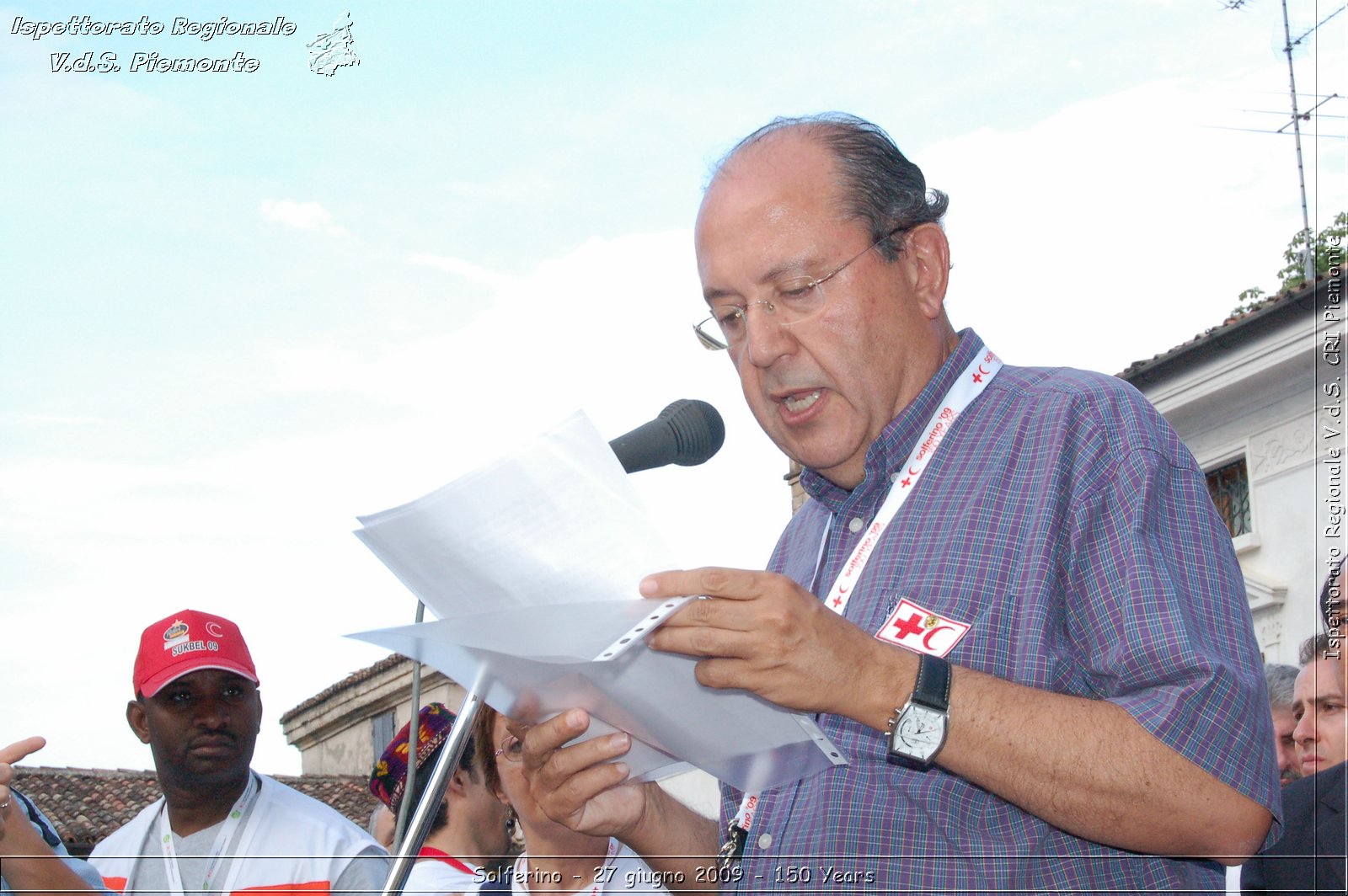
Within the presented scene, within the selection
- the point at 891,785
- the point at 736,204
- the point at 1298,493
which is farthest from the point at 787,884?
the point at 1298,493

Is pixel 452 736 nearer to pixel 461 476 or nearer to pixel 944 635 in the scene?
pixel 461 476

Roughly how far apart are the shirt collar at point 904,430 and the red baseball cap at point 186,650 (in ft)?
9.20

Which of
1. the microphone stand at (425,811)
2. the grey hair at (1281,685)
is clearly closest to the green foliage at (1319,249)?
the grey hair at (1281,685)

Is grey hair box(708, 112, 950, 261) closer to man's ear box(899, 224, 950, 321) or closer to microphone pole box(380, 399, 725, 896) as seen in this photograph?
man's ear box(899, 224, 950, 321)

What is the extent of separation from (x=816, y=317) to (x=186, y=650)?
301 cm

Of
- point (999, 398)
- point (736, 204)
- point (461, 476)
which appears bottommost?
point (461, 476)

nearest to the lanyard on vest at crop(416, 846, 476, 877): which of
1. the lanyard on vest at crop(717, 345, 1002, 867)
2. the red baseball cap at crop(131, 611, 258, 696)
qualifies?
the red baseball cap at crop(131, 611, 258, 696)

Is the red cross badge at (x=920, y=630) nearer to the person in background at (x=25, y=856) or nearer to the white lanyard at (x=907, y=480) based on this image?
the white lanyard at (x=907, y=480)

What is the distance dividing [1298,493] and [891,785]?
14.6m

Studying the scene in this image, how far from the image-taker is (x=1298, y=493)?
49.2 ft

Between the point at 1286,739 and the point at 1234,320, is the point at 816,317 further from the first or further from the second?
the point at 1234,320

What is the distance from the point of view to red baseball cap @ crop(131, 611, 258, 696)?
14.7ft

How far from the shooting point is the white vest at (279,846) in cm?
403

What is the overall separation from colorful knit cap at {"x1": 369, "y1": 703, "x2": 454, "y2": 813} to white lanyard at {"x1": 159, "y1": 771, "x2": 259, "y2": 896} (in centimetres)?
52
